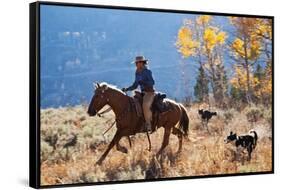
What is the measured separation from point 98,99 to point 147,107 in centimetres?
47

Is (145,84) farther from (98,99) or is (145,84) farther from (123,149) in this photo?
(123,149)

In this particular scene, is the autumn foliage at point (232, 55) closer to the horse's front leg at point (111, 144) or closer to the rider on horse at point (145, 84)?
the rider on horse at point (145, 84)

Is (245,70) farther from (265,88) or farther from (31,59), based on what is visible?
(31,59)

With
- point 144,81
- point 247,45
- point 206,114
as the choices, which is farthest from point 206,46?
point 144,81

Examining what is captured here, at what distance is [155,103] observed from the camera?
6637 millimetres

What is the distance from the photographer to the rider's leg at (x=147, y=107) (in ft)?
21.6

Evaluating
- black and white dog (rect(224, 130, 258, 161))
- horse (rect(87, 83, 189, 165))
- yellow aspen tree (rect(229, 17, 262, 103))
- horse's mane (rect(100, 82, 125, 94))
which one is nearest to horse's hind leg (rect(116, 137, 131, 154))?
horse (rect(87, 83, 189, 165))

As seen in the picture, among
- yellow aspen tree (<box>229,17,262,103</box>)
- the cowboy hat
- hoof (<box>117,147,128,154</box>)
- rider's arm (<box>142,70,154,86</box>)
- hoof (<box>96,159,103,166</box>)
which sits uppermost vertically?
yellow aspen tree (<box>229,17,262,103</box>)

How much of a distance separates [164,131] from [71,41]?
3.73ft

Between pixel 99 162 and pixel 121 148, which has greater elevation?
pixel 121 148

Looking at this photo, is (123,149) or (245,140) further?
(245,140)

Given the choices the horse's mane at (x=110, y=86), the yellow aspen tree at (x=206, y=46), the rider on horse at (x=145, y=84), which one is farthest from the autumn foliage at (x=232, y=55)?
the horse's mane at (x=110, y=86)

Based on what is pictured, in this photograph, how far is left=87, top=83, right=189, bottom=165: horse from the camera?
6383 mm

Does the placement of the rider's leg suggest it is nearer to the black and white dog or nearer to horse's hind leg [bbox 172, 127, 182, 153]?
horse's hind leg [bbox 172, 127, 182, 153]
